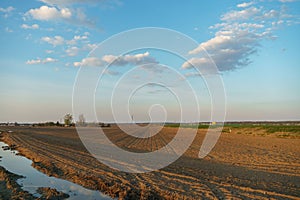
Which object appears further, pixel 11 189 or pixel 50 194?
pixel 11 189

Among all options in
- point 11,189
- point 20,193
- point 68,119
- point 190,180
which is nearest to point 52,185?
point 11,189

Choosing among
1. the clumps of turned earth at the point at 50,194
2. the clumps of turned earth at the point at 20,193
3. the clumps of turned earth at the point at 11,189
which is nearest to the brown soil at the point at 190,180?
the clumps of turned earth at the point at 50,194

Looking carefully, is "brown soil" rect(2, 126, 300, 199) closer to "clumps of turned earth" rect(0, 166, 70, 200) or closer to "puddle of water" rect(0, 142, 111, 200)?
"puddle of water" rect(0, 142, 111, 200)

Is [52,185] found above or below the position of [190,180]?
below

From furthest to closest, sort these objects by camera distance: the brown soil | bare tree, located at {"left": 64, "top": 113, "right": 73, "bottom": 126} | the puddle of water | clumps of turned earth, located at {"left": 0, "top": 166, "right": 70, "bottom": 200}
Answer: bare tree, located at {"left": 64, "top": 113, "right": 73, "bottom": 126} < the puddle of water < the brown soil < clumps of turned earth, located at {"left": 0, "top": 166, "right": 70, "bottom": 200}

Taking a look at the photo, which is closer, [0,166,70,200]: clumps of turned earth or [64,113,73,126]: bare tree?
[0,166,70,200]: clumps of turned earth

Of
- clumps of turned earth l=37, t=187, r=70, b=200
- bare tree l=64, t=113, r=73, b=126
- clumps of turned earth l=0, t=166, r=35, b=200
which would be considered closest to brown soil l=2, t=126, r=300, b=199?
clumps of turned earth l=37, t=187, r=70, b=200

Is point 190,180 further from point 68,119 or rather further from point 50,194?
point 68,119

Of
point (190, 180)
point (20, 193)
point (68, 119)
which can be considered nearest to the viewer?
point (20, 193)

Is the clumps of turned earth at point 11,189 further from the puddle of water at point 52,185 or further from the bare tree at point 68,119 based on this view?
the bare tree at point 68,119

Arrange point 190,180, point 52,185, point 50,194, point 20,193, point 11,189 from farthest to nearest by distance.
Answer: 1. point 190,180
2. point 52,185
3. point 11,189
4. point 20,193
5. point 50,194

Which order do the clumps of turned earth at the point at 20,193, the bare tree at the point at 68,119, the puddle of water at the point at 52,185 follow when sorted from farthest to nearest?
the bare tree at the point at 68,119 < the puddle of water at the point at 52,185 < the clumps of turned earth at the point at 20,193

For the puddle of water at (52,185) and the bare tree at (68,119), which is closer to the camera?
the puddle of water at (52,185)

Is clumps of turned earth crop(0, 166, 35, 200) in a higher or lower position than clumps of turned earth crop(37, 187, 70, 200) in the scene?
higher
